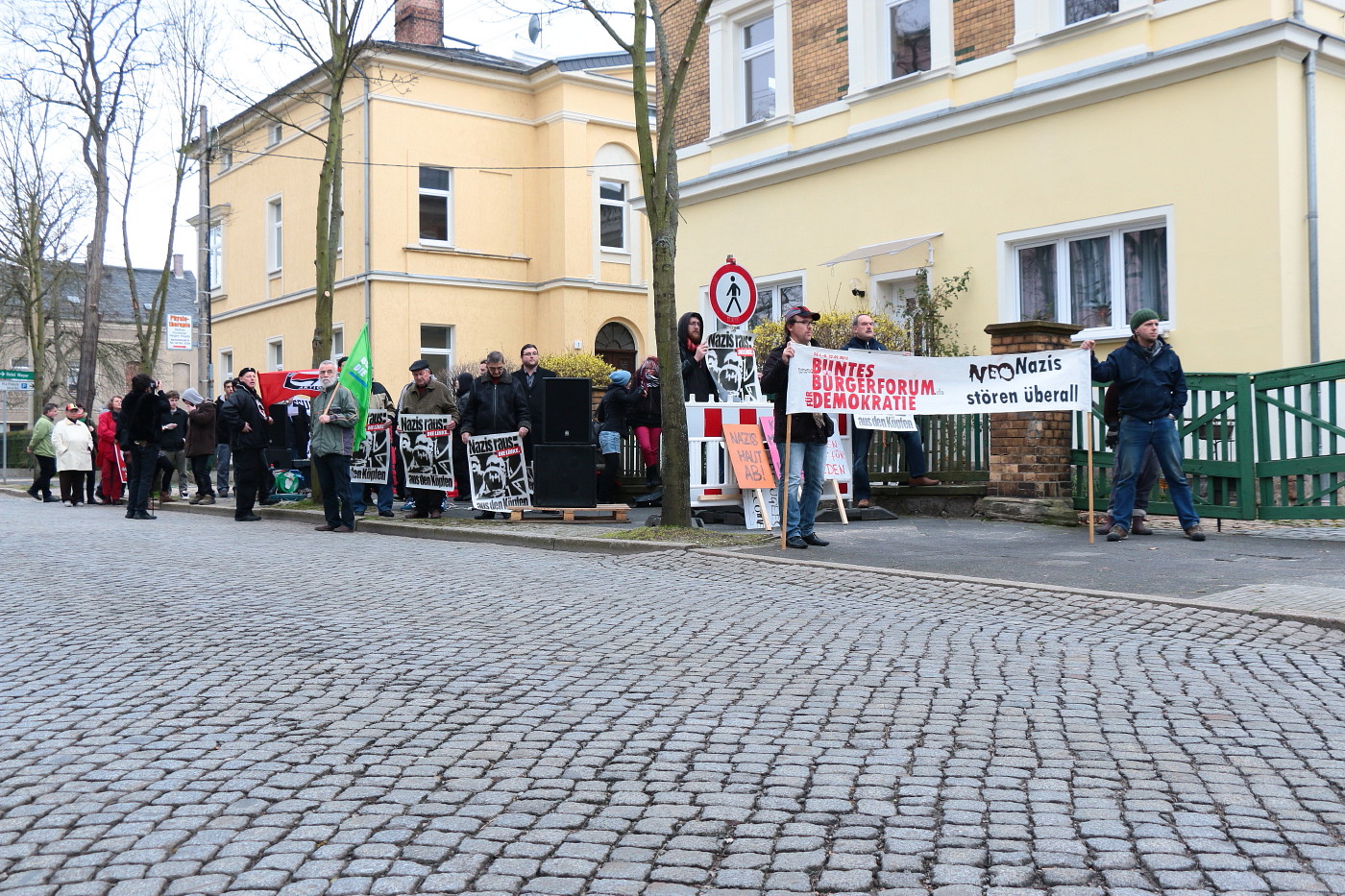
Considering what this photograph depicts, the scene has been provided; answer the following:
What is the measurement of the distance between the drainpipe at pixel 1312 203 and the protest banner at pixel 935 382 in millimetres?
4108

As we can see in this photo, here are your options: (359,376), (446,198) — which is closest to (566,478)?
(359,376)

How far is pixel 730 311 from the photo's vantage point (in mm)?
12797

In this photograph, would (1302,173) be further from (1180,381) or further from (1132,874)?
(1132,874)

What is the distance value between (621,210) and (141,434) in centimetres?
1854

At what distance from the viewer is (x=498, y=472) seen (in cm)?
1520

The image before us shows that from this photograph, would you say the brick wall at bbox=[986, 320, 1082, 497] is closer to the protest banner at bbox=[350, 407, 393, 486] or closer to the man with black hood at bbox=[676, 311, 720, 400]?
the man with black hood at bbox=[676, 311, 720, 400]

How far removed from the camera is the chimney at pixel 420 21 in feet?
116

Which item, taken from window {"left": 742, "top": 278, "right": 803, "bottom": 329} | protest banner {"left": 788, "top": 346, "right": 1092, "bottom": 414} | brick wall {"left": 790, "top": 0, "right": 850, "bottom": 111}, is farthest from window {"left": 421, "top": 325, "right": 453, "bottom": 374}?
protest banner {"left": 788, "top": 346, "right": 1092, "bottom": 414}

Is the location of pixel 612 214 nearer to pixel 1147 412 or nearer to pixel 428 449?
pixel 428 449

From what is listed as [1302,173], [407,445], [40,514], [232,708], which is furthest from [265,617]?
[40,514]

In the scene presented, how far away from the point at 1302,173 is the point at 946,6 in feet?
19.0

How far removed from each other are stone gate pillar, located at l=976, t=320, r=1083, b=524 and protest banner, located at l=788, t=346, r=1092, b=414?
641 mm

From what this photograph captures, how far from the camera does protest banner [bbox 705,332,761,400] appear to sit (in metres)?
13.3

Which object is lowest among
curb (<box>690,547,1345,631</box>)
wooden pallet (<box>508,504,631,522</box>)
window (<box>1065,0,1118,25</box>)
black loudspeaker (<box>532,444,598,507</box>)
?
curb (<box>690,547,1345,631</box>)
